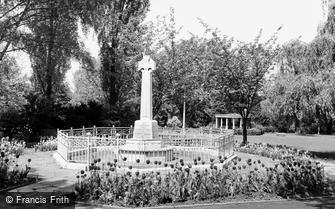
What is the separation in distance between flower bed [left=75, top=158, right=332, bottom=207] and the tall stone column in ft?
20.0

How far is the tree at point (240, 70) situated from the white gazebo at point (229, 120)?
3214cm

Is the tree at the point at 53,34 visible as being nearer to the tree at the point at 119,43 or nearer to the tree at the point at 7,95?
the tree at the point at 7,95

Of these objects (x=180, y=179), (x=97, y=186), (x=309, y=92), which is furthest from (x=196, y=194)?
(x=309, y=92)

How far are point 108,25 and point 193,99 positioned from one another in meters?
11.1

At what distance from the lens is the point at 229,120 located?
195ft

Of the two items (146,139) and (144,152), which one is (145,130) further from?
(144,152)

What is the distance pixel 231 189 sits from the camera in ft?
30.4

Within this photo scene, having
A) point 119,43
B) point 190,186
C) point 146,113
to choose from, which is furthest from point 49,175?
point 119,43

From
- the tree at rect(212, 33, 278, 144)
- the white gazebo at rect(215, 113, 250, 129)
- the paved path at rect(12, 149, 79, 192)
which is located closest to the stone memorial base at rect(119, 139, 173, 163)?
the paved path at rect(12, 149, 79, 192)

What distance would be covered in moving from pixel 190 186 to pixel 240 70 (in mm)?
14802

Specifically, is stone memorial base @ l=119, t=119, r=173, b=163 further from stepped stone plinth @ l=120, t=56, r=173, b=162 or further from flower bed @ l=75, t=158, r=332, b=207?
flower bed @ l=75, t=158, r=332, b=207

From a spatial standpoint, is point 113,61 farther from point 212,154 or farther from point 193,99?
point 212,154

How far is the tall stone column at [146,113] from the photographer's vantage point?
15602mm

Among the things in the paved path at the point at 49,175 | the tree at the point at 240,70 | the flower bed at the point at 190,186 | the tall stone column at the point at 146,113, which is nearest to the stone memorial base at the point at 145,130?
the tall stone column at the point at 146,113
